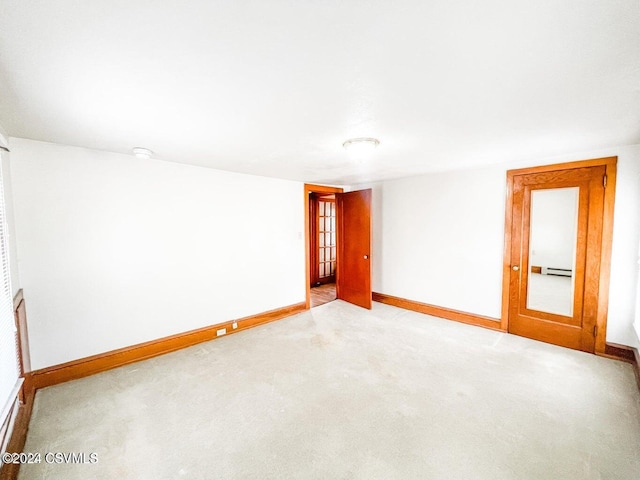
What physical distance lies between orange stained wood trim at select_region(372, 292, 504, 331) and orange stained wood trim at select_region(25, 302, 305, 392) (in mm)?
2320

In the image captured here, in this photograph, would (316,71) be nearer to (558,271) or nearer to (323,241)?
(558,271)

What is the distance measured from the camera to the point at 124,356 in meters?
2.77

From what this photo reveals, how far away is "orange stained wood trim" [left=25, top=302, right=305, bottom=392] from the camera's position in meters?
2.39

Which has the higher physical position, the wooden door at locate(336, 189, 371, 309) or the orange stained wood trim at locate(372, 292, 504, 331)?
the wooden door at locate(336, 189, 371, 309)

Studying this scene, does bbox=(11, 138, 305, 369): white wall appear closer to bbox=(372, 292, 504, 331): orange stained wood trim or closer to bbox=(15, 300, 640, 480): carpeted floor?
bbox=(15, 300, 640, 480): carpeted floor

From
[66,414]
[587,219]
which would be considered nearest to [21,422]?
[66,414]

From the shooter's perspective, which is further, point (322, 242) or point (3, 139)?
point (322, 242)

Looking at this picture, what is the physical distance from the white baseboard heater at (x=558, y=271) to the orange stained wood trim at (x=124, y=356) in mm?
3834

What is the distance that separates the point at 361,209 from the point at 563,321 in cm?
297

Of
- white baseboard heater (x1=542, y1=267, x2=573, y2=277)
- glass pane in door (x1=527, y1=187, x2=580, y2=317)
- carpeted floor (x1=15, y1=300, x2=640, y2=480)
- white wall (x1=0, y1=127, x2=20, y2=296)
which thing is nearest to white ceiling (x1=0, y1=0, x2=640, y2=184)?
white wall (x1=0, y1=127, x2=20, y2=296)

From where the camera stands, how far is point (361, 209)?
4.56 metres

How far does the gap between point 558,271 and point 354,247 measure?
276 centimetres

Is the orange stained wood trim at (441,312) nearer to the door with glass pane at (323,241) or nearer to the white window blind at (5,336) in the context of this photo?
the door with glass pane at (323,241)

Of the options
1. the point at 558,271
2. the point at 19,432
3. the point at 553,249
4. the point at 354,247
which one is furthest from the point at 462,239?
the point at 19,432
